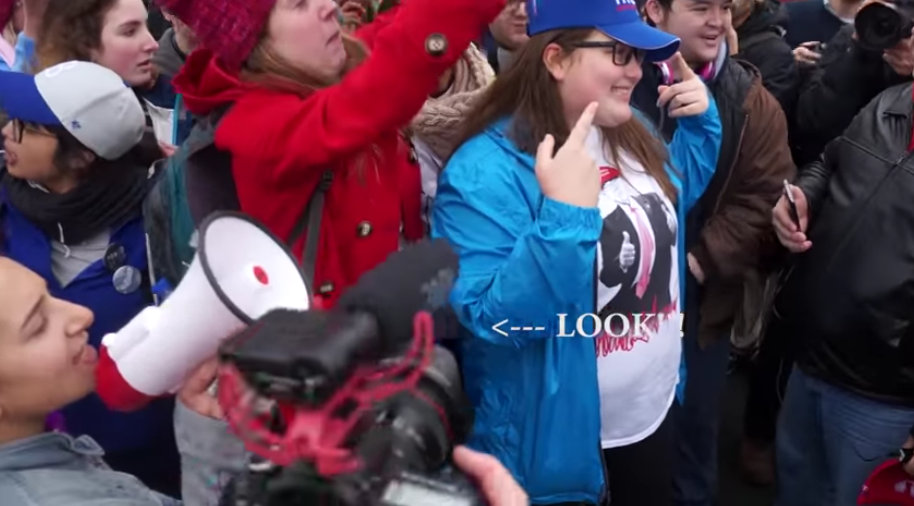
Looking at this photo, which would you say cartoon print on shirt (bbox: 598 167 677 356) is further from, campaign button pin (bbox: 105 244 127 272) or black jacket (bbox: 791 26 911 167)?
black jacket (bbox: 791 26 911 167)

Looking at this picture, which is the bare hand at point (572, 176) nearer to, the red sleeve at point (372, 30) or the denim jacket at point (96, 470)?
the red sleeve at point (372, 30)

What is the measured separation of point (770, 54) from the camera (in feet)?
10.8

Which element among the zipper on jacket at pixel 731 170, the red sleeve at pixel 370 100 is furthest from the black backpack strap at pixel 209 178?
the zipper on jacket at pixel 731 170

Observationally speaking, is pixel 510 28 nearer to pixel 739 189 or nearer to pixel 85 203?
pixel 739 189

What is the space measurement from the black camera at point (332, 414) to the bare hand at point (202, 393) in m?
0.29

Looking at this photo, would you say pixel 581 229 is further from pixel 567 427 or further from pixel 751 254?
pixel 751 254

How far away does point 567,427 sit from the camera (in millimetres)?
1933

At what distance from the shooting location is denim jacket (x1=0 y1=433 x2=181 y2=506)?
1213 mm

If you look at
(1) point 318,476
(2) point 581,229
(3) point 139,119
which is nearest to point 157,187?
(3) point 139,119

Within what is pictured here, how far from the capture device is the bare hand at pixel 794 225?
2.40 metres

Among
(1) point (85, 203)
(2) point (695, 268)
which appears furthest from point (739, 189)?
(1) point (85, 203)

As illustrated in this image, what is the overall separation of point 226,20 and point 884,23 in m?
1.83

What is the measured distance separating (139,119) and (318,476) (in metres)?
1.55

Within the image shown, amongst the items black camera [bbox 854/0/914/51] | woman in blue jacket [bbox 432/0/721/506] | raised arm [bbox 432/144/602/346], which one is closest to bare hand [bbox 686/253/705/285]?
woman in blue jacket [bbox 432/0/721/506]
